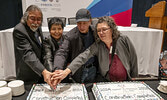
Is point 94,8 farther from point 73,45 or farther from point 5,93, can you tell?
point 5,93

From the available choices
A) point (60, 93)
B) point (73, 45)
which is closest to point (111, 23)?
point (73, 45)

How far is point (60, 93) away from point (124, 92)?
47 centimetres

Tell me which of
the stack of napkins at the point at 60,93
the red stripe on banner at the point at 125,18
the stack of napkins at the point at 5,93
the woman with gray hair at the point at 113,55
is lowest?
the stack of napkins at the point at 60,93

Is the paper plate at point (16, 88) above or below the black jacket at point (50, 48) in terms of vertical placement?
below

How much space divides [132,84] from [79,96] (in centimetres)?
47

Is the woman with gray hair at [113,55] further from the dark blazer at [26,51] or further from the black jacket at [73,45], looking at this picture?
the dark blazer at [26,51]

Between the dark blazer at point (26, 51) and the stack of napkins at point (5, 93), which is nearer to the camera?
the stack of napkins at point (5, 93)

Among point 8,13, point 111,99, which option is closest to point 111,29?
point 111,99

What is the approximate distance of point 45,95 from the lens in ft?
3.03

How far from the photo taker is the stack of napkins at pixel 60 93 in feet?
2.95

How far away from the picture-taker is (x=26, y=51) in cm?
129

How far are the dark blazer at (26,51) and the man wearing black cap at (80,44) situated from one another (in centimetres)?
21

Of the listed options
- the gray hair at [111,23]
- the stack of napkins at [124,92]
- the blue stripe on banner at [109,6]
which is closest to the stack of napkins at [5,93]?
the stack of napkins at [124,92]

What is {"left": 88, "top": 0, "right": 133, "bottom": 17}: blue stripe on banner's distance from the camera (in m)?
4.41
